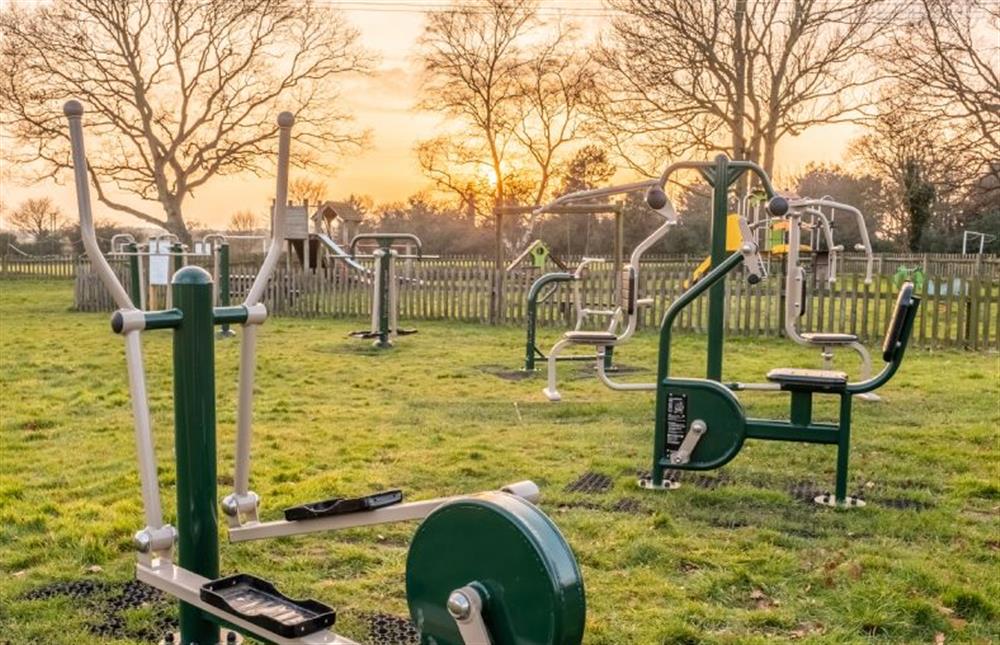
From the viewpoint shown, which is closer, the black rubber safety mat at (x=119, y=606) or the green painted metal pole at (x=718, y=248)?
the black rubber safety mat at (x=119, y=606)

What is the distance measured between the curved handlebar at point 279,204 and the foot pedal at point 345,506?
60 cm

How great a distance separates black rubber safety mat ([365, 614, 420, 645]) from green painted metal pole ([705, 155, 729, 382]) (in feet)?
8.98

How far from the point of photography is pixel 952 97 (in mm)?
17953

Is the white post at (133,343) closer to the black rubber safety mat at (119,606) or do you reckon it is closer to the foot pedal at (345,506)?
the foot pedal at (345,506)

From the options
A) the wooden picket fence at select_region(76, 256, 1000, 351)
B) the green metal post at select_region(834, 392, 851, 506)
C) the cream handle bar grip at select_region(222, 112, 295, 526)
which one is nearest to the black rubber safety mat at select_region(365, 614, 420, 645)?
the cream handle bar grip at select_region(222, 112, 295, 526)

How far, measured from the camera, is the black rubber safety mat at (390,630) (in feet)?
9.23

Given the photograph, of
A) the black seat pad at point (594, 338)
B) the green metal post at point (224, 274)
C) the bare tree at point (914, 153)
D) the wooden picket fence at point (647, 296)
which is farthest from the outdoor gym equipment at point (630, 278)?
the bare tree at point (914, 153)

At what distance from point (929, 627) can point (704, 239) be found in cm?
3142

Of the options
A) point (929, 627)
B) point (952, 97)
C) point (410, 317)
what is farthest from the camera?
point (952, 97)

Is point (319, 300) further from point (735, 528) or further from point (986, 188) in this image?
point (986, 188)

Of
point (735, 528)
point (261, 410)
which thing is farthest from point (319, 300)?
point (735, 528)

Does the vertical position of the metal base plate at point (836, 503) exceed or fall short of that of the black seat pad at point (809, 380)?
it falls short

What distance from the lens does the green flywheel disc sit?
1544 millimetres

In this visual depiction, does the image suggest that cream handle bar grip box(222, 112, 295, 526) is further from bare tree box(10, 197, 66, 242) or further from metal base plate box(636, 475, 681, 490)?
bare tree box(10, 197, 66, 242)
